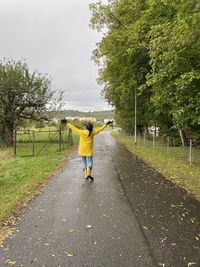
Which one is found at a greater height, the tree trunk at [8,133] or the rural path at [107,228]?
the tree trunk at [8,133]

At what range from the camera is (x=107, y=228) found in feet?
21.4

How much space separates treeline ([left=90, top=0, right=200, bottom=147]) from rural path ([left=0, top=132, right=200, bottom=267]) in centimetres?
640

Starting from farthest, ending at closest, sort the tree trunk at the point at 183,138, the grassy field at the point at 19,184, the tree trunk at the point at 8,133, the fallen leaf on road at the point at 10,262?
1. the tree trunk at the point at 8,133
2. the tree trunk at the point at 183,138
3. the grassy field at the point at 19,184
4. the fallen leaf on road at the point at 10,262

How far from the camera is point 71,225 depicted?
6727 millimetres

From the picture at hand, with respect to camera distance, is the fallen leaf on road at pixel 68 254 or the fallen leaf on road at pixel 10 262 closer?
the fallen leaf on road at pixel 10 262

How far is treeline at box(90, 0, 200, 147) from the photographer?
47.4 feet

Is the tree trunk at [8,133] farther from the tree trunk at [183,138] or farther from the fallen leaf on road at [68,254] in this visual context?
the fallen leaf on road at [68,254]

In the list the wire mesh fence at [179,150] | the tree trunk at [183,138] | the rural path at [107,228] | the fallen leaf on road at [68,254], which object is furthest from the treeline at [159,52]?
the fallen leaf on road at [68,254]

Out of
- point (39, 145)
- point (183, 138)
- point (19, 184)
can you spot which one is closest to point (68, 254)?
point (19, 184)

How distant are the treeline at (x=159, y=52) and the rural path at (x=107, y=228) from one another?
21.0 ft

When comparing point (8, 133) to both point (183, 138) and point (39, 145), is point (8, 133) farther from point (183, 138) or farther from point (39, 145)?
point (183, 138)

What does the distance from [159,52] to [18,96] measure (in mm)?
20620

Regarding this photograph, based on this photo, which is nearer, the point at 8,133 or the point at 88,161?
the point at 88,161

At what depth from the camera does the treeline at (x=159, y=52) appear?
14438 mm
